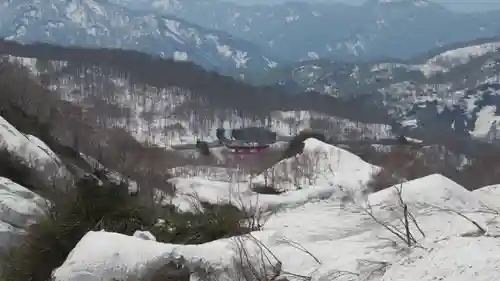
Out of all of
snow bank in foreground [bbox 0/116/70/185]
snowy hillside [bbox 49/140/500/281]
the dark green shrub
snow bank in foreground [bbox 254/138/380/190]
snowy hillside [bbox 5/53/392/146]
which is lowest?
Answer: snowy hillside [bbox 5/53/392/146]

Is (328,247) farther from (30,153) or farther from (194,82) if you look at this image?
(194,82)

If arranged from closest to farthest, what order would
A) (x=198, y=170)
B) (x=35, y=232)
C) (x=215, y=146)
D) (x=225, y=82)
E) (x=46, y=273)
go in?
1. (x=46, y=273)
2. (x=35, y=232)
3. (x=198, y=170)
4. (x=215, y=146)
5. (x=225, y=82)

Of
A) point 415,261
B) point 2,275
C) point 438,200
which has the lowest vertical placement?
point 2,275

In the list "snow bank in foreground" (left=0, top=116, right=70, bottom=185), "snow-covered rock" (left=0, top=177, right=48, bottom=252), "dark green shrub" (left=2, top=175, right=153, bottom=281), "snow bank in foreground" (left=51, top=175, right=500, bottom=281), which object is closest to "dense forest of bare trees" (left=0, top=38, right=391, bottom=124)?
"snow bank in foreground" (left=0, top=116, right=70, bottom=185)

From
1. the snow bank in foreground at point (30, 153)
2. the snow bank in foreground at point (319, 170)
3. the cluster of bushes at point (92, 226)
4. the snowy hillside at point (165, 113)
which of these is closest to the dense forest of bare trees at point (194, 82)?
the snowy hillside at point (165, 113)

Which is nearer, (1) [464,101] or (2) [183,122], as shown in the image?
(2) [183,122]

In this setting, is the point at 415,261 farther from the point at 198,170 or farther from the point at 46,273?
the point at 198,170

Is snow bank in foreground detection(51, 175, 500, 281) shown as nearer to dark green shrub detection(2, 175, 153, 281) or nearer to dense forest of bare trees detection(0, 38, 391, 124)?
dark green shrub detection(2, 175, 153, 281)

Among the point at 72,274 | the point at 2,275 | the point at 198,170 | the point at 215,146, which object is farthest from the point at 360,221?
the point at 215,146
